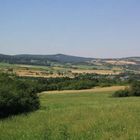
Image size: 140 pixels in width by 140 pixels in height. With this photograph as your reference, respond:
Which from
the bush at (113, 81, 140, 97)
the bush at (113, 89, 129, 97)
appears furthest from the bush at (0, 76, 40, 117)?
the bush at (113, 81, 140, 97)

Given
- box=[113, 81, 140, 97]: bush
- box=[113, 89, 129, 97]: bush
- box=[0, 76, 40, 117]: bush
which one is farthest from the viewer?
box=[113, 81, 140, 97]: bush

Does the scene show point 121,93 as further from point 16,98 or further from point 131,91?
point 16,98

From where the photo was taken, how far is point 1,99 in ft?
109

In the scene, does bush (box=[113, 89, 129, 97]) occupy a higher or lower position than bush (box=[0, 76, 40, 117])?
lower

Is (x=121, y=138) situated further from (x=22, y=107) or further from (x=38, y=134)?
(x=22, y=107)

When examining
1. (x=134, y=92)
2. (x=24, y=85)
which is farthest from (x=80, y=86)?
(x=24, y=85)

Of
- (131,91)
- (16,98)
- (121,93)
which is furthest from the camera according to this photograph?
(131,91)

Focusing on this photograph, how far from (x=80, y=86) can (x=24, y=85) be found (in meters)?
52.4

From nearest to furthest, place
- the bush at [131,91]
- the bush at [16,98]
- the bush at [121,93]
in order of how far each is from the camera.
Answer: the bush at [16,98]
the bush at [121,93]
the bush at [131,91]

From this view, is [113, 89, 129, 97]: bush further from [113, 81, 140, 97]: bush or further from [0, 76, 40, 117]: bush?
[0, 76, 40, 117]: bush

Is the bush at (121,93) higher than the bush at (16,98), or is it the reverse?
the bush at (16,98)

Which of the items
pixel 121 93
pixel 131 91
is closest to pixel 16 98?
pixel 121 93

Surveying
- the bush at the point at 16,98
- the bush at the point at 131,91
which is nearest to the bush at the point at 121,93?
the bush at the point at 131,91

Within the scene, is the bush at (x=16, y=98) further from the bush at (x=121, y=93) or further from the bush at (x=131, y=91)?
the bush at (x=131, y=91)
